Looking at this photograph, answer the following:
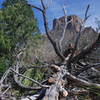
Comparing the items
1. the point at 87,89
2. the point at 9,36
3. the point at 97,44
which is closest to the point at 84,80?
the point at 87,89

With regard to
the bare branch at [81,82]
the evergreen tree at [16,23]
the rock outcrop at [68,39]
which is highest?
the evergreen tree at [16,23]

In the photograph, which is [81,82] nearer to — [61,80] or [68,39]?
[61,80]

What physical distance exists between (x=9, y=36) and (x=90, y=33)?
8326mm

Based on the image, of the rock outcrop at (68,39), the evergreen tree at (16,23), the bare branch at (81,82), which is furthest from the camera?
the evergreen tree at (16,23)

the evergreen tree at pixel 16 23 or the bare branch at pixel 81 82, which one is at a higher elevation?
the evergreen tree at pixel 16 23

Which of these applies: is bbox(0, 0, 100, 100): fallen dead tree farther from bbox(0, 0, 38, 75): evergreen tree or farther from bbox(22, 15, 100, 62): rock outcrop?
bbox(0, 0, 38, 75): evergreen tree

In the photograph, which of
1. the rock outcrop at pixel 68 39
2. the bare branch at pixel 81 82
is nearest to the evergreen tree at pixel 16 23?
the rock outcrop at pixel 68 39

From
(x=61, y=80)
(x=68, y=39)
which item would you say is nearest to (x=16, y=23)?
(x=68, y=39)

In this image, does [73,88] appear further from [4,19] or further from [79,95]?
[4,19]

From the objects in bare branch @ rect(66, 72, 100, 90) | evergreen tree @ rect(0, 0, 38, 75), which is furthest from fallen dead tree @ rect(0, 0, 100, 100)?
evergreen tree @ rect(0, 0, 38, 75)

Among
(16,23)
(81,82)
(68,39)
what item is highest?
(16,23)

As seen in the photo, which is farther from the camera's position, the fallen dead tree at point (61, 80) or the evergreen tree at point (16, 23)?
the evergreen tree at point (16, 23)

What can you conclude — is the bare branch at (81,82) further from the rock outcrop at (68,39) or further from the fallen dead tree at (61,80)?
the rock outcrop at (68,39)

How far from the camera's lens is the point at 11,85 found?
6.05m
